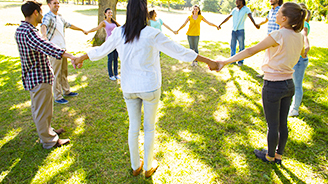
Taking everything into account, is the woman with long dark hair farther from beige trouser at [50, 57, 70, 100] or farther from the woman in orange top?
the woman in orange top

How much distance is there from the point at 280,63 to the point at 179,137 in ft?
6.71

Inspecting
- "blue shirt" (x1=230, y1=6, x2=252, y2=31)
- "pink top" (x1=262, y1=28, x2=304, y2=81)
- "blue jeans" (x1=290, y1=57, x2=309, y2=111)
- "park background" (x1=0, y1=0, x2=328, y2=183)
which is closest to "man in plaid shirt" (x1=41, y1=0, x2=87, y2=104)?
"park background" (x1=0, y1=0, x2=328, y2=183)

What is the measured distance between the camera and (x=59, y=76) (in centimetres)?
489

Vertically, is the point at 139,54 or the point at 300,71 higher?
the point at 139,54

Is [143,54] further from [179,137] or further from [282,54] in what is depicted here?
[179,137]

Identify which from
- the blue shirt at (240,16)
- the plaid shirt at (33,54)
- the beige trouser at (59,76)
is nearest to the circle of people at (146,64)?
the plaid shirt at (33,54)

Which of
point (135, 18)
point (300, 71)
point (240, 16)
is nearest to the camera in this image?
point (135, 18)

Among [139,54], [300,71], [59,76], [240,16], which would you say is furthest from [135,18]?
[240,16]

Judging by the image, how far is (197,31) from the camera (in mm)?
7125

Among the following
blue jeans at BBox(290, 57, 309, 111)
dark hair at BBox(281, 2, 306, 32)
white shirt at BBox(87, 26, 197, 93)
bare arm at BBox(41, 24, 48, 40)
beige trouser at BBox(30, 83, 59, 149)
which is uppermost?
dark hair at BBox(281, 2, 306, 32)

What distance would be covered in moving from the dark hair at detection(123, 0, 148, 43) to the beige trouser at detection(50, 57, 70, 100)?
335 cm

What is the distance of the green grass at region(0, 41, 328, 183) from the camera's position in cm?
288

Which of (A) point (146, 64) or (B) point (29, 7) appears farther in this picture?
(B) point (29, 7)

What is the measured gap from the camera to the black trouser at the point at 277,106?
8.33ft
